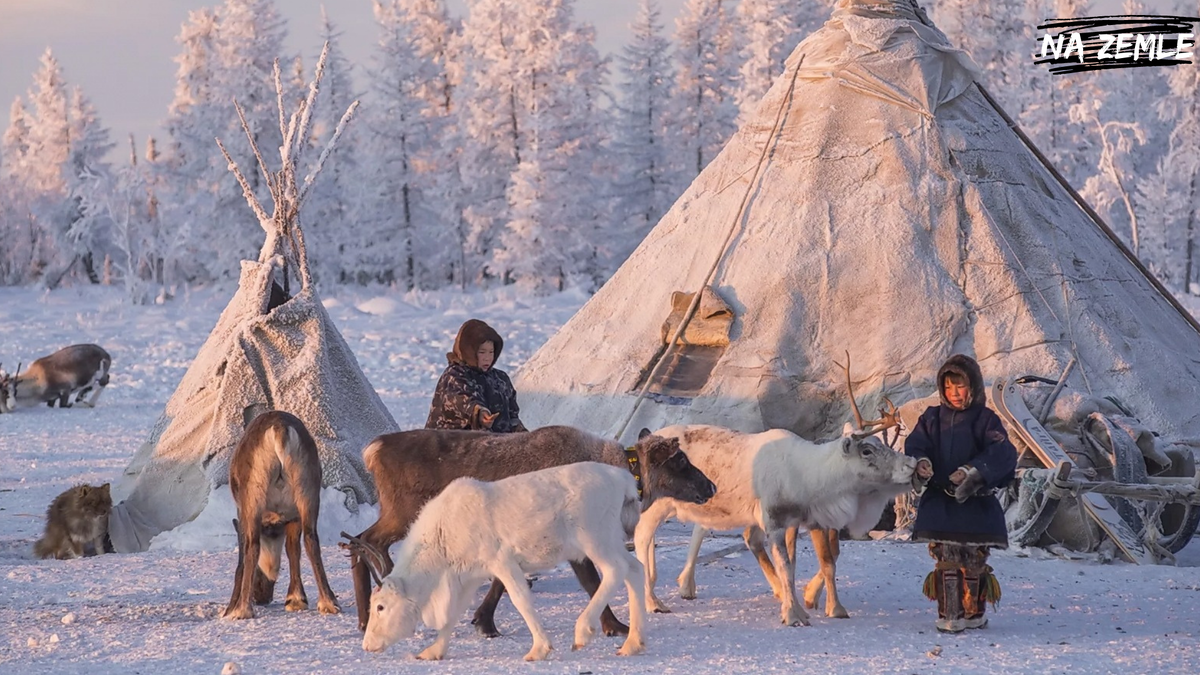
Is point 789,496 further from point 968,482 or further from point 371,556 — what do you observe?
point 371,556

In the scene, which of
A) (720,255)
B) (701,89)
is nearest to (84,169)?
(701,89)

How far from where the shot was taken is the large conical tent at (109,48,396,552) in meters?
10.7

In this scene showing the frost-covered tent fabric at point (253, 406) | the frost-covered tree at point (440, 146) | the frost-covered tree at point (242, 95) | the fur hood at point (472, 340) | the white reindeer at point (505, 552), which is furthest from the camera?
the frost-covered tree at point (440, 146)

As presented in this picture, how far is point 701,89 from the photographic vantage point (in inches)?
1907

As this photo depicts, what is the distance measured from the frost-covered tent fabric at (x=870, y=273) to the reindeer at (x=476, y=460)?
3.87 m

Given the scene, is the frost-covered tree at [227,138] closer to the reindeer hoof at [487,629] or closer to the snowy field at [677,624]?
the snowy field at [677,624]

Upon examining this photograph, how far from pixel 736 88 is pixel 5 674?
45.6 metres

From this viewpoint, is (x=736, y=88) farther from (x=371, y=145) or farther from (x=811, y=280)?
(x=811, y=280)

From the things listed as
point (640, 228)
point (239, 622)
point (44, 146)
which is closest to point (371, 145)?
point (640, 228)

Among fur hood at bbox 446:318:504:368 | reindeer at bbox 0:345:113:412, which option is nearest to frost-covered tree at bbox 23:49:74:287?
reindeer at bbox 0:345:113:412

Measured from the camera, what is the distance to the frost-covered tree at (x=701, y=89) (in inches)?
1887

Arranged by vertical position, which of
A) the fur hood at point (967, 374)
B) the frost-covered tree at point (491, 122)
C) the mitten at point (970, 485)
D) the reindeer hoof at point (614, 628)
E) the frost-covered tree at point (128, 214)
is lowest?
the reindeer hoof at point (614, 628)

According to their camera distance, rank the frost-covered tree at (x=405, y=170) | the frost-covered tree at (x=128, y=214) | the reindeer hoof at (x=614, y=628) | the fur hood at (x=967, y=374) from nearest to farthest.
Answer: the reindeer hoof at (x=614, y=628) < the fur hood at (x=967, y=374) < the frost-covered tree at (x=128, y=214) < the frost-covered tree at (x=405, y=170)

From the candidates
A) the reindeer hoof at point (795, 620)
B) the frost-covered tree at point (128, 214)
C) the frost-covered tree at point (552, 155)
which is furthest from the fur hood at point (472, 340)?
the frost-covered tree at point (552, 155)
